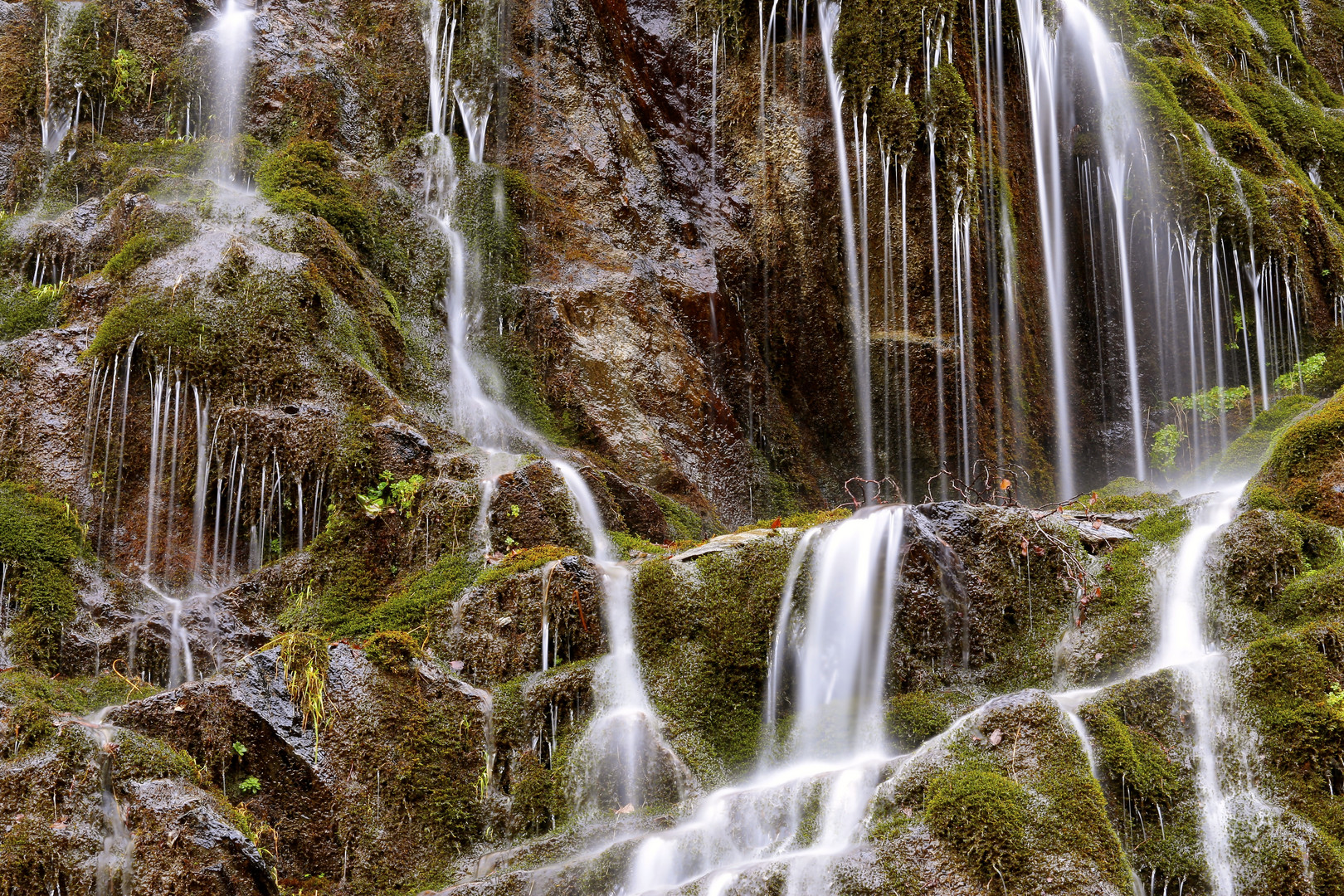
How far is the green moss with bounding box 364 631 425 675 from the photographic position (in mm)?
7867

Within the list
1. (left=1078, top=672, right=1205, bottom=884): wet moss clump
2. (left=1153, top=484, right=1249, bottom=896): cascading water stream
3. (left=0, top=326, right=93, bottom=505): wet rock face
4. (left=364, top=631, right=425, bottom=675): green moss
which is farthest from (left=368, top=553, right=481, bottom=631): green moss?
(left=1153, top=484, right=1249, bottom=896): cascading water stream

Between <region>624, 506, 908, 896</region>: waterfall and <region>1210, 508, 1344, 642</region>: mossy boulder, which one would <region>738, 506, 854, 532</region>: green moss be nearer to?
<region>624, 506, 908, 896</region>: waterfall

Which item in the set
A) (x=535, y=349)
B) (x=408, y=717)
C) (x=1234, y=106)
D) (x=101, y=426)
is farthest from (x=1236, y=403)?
(x=101, y=426)

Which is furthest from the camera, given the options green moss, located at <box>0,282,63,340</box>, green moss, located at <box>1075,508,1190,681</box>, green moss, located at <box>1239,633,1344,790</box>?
green moss, located at <box>0,282,63,340</box>

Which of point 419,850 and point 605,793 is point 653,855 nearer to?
point 605,793

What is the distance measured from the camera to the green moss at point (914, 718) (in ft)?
25.7

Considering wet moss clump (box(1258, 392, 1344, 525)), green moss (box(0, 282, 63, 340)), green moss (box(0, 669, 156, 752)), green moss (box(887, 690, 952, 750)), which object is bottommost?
green moss (box(887, 690, 952, 750))

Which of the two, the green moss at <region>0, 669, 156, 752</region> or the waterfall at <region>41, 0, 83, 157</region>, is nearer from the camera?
the green moss at <region>0, 669, 156, 752</region>

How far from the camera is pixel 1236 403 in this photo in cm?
1465

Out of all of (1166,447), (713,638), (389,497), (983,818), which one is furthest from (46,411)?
(1166,447)

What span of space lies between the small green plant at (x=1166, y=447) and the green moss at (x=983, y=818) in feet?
35.4

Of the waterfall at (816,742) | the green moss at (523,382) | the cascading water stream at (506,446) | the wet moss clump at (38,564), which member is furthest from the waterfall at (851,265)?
the wet moss clump at (38,564)

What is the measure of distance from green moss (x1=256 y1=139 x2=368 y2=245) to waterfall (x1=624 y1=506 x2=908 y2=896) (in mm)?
8969

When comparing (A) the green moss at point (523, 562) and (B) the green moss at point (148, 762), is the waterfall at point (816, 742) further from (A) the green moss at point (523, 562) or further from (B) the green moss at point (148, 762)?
(B) the green moss at point (148, 762)
